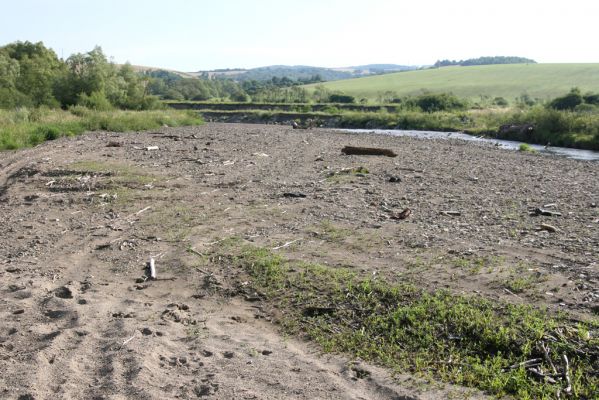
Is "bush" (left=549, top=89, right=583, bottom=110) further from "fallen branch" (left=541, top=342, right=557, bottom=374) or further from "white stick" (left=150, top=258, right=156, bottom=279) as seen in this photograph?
"fallen branch" (left=541, top=342, right=557, bottom=374)

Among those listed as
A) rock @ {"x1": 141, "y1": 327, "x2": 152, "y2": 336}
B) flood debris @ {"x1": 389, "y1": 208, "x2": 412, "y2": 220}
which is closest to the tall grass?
flood debris @ {"x1": 389, "y1": 208, "x2": 412, "y2": 220}

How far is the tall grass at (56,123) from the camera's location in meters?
25.9

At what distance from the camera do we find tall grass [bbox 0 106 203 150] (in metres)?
25.9

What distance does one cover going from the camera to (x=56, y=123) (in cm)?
3178

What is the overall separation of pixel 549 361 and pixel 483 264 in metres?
2.68

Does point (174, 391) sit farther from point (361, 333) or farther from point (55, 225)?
point (55, 225)

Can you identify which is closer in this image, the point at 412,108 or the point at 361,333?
the point at 361,333

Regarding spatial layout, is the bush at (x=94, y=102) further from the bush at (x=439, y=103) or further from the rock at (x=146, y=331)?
the bush at (x=439, y=103)

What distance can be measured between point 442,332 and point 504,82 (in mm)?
122642

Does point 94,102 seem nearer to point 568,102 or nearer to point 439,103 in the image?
point 439,103

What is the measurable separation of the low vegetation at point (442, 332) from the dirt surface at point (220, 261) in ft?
0.94

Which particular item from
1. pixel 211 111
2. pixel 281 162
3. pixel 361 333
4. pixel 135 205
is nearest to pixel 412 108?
pixel 211 111

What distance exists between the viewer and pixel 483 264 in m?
7.86

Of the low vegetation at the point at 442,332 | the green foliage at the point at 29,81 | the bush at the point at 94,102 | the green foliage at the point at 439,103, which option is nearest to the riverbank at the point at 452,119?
the green foliage at the point at 439,103
